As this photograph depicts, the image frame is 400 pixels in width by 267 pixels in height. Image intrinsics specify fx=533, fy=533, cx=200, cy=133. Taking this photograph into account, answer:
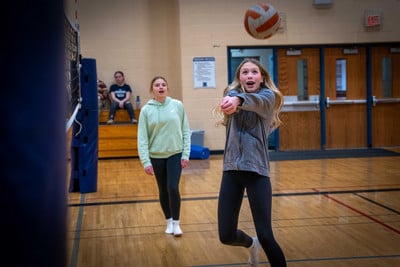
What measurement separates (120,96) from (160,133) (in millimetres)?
7480

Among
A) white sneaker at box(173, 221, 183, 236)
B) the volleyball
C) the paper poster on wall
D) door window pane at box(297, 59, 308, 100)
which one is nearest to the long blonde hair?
white sneaker at box(173, 221, 183, 236)

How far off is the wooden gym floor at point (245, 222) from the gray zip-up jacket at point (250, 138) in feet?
3.63

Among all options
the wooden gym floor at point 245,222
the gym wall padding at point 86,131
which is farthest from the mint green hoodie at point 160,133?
the gym wall padding at point 86,131

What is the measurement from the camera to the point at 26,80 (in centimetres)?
97

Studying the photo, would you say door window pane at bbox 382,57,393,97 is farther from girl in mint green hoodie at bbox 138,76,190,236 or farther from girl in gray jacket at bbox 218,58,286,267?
girl in gray jacket at bbox 218,58,286,267

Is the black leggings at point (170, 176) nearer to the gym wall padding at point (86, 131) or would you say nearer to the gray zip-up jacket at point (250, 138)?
the gray zip-up jacket at point (250, 138)

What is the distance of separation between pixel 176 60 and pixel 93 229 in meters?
7.68

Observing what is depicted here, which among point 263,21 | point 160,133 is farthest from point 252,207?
point 263,21

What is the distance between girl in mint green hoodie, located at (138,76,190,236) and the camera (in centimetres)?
502

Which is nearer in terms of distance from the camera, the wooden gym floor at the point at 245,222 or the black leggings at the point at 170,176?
the wooden gym floor at the point at 245,222

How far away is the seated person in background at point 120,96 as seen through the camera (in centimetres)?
1228

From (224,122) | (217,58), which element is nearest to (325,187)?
(224,122)

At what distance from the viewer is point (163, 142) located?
16.5ft

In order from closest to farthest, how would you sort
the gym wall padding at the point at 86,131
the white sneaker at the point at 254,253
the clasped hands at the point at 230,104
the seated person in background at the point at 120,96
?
the clasped hands at the point at 230,104, the white sneaker at the point at 254,253, the gym wall padding at the point at 86,131, the seated person in background at the point at 120,96
